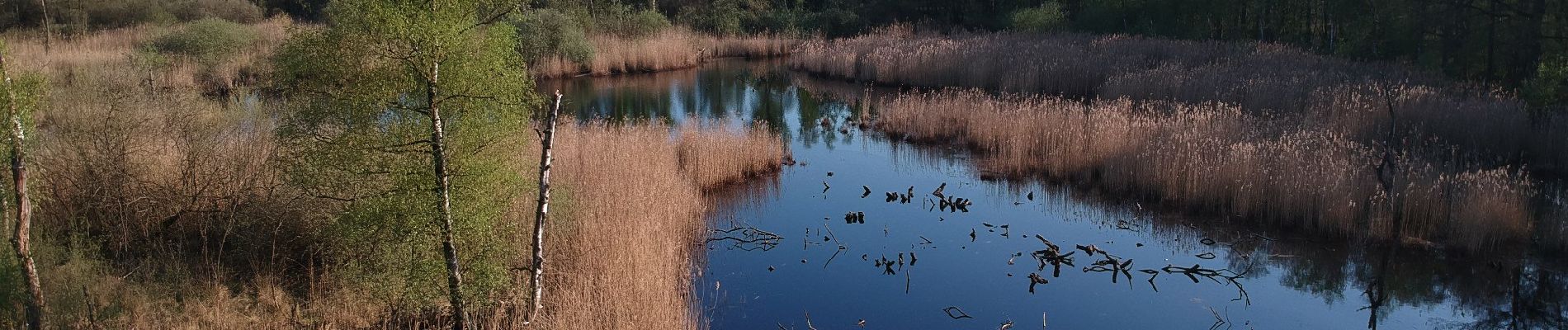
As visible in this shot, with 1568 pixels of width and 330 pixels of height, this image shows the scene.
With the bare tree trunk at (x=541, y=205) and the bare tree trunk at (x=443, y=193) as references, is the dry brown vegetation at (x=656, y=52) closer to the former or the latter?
the bare tree trunk at (x=541, y=205)

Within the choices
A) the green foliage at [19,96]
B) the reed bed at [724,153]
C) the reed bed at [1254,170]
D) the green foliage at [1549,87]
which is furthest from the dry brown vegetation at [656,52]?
the green foliage at [19,96]

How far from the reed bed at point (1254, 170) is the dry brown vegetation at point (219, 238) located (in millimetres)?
4712

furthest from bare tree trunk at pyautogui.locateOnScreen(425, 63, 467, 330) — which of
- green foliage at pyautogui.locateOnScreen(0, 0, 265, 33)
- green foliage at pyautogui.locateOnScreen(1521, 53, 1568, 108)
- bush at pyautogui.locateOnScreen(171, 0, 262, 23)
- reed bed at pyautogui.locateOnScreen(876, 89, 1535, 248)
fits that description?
bush at pyautogui.locateOnScreen(171, 0, 262, 23)

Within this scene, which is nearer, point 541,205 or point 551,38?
point 541,205

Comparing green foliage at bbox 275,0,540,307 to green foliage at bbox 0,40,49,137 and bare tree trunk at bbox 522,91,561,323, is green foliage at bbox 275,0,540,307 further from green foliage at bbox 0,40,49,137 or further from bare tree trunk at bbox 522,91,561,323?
green foliage at bbox 0,40,49,137

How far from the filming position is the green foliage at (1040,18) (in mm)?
26312

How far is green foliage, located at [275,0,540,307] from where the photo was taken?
179 inches

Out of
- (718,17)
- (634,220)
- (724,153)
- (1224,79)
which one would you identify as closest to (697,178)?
(724,153)

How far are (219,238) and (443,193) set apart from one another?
2.95m

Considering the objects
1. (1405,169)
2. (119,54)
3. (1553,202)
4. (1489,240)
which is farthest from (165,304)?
(119,54)

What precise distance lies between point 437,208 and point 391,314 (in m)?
1.41

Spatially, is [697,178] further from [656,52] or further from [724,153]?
[656,52]

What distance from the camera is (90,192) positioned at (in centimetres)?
696

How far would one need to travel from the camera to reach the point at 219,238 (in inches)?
270
